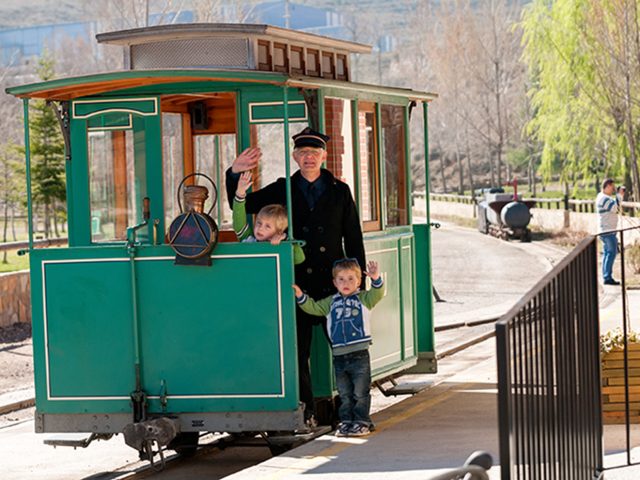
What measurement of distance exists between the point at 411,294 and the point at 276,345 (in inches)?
103

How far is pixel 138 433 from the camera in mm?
9039

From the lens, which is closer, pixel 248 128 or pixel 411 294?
pixel 248 128

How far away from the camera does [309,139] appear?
9.60 metres

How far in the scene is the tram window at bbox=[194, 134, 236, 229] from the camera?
11.3 m

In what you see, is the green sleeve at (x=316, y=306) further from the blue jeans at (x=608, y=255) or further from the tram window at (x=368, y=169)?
the blue jeans at (x=608, y=255)

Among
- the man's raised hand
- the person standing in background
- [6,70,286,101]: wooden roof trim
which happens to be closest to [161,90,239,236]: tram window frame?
[6,70,286,101]: wooden roof trim

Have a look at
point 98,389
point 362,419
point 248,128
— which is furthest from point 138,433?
point 248,128

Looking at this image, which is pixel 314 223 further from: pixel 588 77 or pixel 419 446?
pixel 588 77

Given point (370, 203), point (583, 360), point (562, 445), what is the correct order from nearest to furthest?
1. point (562, 445)
2. point (583, 360)
3. point (370, 203)

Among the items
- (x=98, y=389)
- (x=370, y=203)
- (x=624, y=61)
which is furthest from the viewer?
(x=624, y=61)

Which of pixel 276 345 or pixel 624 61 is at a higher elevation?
pixel 624 61

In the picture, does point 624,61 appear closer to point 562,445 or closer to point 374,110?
point 374,110

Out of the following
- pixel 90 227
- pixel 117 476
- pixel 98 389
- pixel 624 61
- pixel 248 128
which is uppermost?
pixel 624 61

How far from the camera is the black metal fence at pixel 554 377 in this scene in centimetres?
485
